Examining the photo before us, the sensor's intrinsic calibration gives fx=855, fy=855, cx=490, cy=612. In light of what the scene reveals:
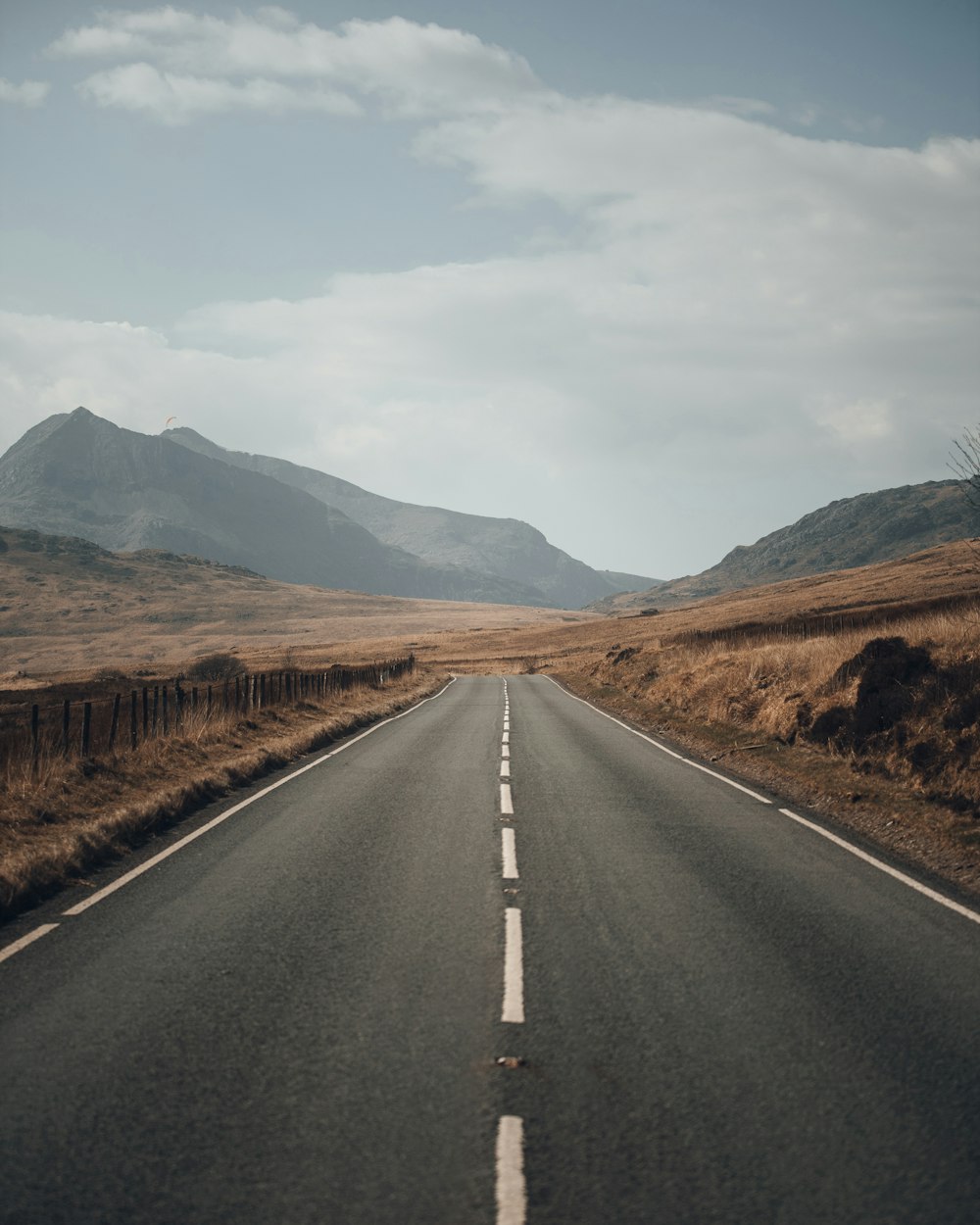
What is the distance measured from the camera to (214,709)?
21547mm

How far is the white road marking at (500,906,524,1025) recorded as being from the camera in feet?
18.1

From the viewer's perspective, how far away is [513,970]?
626 centimetres

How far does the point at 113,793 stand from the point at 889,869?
10640 millimetres

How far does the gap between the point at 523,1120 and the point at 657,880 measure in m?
4.75

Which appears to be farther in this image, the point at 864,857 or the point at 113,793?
the point at 113,793

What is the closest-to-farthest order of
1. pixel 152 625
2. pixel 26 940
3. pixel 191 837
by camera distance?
pixel 26 940 → pixel 191 837 → pixel 152 625

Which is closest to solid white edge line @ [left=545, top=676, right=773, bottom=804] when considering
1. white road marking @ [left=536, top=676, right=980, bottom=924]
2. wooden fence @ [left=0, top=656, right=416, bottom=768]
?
white road marking @ [left=536, top=676, right=980, bottom=924]

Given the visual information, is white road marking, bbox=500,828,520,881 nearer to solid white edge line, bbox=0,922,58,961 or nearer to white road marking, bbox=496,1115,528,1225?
solid white edge line, bbox=0,922,58,961

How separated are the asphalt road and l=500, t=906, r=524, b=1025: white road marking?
53 millimetres

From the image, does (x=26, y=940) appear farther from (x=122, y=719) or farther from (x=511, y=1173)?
(x=122, y=719)

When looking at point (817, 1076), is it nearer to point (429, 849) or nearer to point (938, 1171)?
point (938, 1171)

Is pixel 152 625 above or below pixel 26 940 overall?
above

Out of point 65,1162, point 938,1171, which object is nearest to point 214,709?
point 65,1162

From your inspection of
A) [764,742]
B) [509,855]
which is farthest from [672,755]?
[509,855]
